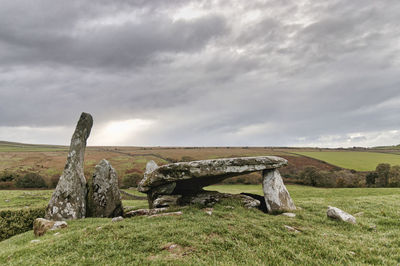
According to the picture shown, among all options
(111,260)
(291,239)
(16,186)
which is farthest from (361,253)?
(16,186)

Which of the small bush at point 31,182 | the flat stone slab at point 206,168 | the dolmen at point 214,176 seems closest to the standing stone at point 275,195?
the dolmen at point 214,176

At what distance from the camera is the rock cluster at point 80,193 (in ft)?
37.6

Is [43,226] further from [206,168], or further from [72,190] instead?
[206,168]

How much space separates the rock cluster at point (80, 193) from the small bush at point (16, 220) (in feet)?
5.08

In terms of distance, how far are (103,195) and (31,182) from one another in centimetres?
3379

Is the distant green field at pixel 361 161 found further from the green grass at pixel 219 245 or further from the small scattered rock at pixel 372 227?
the green grass at pixel 219 245

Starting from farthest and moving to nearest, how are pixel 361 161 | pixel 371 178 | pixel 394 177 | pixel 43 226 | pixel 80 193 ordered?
pixel 361 161 → pixel 371 178 → pixel 394 177 → pixel 80 193 → pixel 43 226

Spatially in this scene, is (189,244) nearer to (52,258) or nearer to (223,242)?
(223,242)

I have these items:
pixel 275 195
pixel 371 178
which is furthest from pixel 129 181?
pixel 371 178

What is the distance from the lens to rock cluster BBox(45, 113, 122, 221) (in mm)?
11448

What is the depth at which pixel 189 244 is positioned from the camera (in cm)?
586

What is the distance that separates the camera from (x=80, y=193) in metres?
12.2

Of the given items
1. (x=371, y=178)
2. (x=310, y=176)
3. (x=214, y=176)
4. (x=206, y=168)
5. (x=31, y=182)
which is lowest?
(x=31, y=182)

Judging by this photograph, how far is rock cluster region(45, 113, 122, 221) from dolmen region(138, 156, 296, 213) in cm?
220
